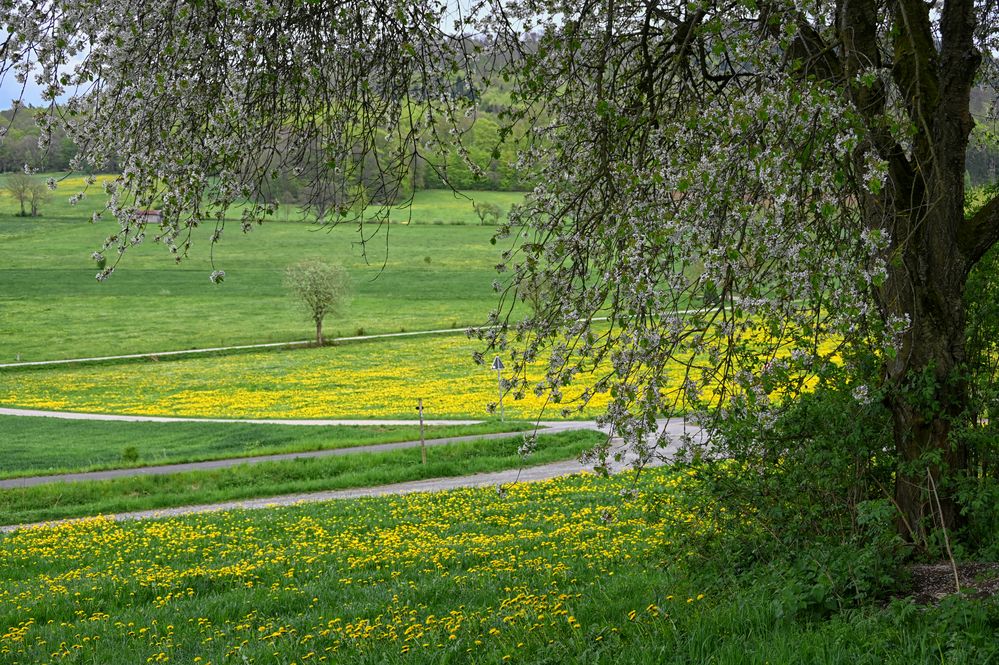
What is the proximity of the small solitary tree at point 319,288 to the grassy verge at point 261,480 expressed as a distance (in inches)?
1662

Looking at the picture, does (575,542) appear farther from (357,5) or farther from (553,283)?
(357,5)

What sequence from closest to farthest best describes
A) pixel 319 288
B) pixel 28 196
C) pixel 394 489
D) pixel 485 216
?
1. pixel 485 216
2. pixel 394 489
3. pixel 319 288
4. pixel 28 196

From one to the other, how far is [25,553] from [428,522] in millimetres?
5788

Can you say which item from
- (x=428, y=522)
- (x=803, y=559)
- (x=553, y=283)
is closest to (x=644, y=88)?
(x=553, y=283)

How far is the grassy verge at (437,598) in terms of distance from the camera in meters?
4.69

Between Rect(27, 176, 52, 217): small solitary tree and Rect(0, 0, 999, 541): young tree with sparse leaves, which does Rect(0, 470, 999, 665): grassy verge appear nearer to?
Rect(0, 0, 999, 541): young tree with sparse leaves

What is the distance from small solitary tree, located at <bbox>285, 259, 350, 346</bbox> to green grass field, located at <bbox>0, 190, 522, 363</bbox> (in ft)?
7.63

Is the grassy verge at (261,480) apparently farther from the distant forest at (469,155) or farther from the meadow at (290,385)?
the distant forest at (469,155)

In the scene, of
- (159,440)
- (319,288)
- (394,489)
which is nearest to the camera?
(394,489)

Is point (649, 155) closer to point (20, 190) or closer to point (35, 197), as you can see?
point (20, 190)

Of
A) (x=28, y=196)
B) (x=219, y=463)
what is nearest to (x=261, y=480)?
(x=219, y=463)

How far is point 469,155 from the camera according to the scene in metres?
6.14

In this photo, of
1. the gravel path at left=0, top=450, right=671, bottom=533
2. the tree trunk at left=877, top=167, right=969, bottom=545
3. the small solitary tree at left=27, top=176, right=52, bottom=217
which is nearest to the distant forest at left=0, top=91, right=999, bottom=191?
the tree trunk at left=877, top=167, right=969, bottom=545

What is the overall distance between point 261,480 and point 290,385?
85.5 feet
